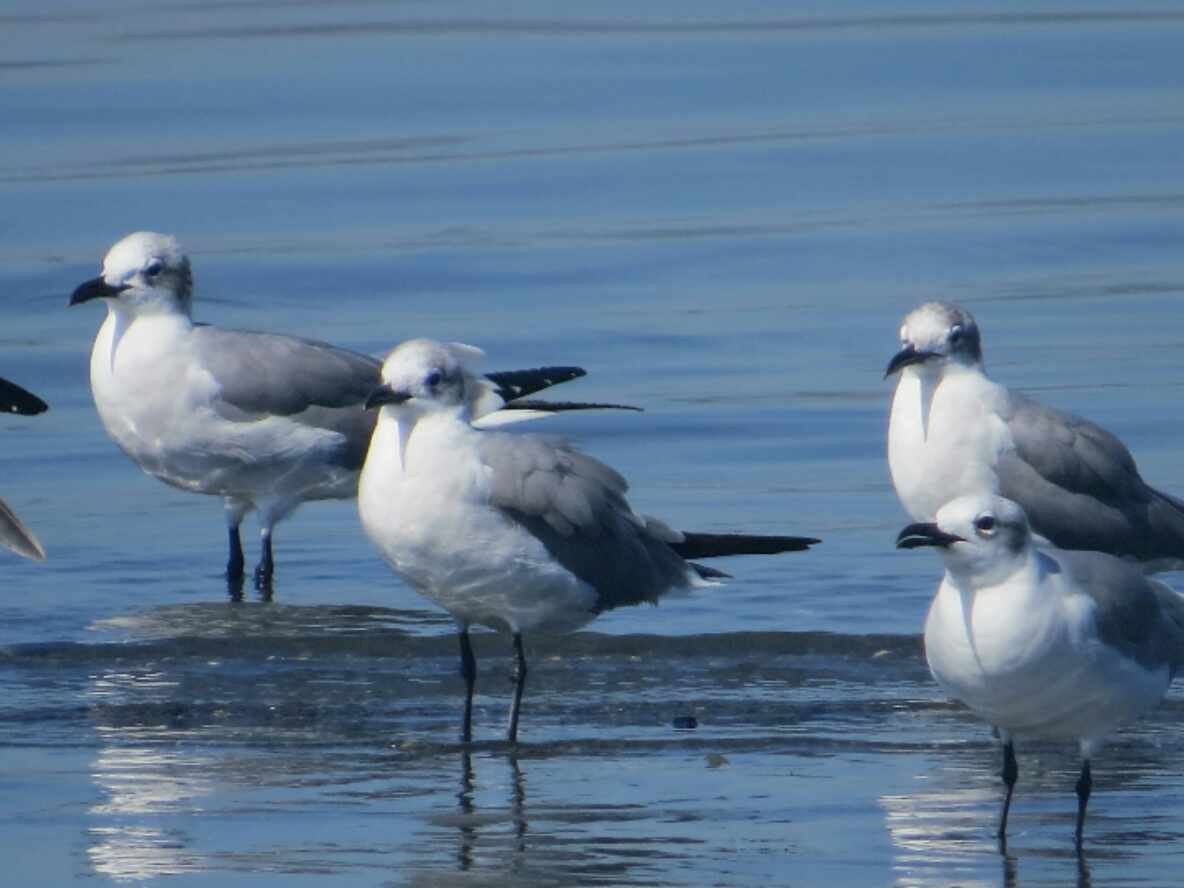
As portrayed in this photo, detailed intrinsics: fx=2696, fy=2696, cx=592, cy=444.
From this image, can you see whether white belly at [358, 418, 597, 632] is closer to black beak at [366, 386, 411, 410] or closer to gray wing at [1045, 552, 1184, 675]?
black beak at [366, 386, 411, 410]

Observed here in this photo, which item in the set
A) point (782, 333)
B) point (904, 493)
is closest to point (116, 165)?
point (782, 333)

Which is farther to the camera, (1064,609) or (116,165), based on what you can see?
(116,165)

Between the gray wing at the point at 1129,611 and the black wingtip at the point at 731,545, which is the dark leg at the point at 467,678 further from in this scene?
the gray wing at the point at 1129,611

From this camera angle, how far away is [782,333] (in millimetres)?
15000

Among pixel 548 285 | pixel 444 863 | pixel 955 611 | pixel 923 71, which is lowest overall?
pixel 444 863

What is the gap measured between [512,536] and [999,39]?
16644mm

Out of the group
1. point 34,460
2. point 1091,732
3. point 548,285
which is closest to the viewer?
point 1091,732

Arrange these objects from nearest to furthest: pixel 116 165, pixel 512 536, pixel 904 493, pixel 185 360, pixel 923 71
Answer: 1. pixel 512 536
2. pixel 904 493
3. pixel 185 360
4. pixel 116 165
5. pixel 923 71

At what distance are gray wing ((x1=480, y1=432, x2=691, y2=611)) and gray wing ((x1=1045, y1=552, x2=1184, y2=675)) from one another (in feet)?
5.67

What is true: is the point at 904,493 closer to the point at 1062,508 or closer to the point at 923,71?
the point at 1062,508

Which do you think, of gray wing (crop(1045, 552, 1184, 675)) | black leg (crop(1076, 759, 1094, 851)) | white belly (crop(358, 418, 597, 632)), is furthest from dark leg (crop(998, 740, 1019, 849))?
white belly (crop(358, 418, 597, 632))

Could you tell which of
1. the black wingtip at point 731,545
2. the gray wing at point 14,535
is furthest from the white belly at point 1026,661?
the gray wing at point 14,535

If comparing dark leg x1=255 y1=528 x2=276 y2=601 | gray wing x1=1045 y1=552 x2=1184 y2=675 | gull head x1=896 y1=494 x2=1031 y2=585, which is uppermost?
gull head x1=896 y1=494 x2=1031 y2=585

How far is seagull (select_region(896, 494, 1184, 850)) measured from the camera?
6.94m
